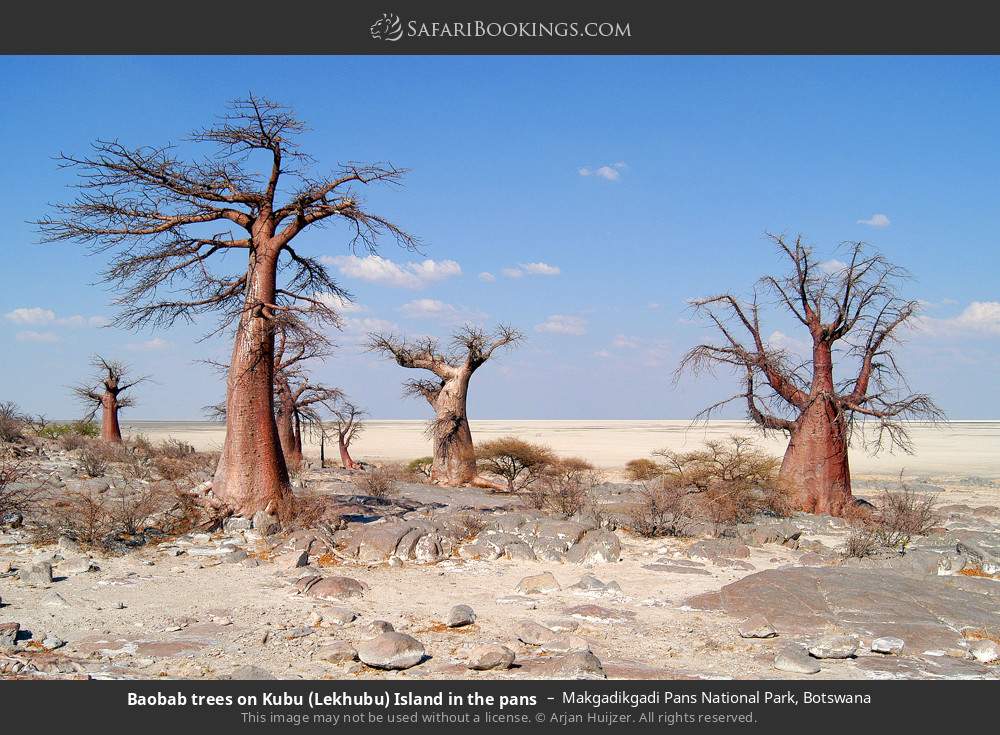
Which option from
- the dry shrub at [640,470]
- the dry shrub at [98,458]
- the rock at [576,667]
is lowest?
the dry shrub at [640,470]

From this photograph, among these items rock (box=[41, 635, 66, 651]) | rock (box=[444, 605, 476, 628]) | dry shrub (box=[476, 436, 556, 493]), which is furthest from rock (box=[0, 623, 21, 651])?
dry shrub (box=[476, 436, 556, 493])

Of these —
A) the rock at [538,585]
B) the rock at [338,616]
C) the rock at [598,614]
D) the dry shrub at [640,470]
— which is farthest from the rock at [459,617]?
the dry shrub at [640,470]

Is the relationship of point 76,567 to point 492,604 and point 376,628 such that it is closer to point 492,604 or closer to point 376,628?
point 376,628

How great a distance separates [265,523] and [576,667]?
5.71 meters

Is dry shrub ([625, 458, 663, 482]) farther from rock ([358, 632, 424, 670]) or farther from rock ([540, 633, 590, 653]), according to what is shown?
rock ([358, 632, 424, 670])

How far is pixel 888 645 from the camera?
5.25 meters

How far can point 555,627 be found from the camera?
19.3ft

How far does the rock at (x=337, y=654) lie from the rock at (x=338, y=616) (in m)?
0.84

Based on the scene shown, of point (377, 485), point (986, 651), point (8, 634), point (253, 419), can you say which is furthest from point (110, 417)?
point (986, 651)

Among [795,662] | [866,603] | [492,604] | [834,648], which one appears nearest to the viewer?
[795,662]

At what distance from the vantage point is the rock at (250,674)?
4469mm

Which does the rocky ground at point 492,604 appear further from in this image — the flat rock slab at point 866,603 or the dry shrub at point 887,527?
the dry shrub at point 887,527

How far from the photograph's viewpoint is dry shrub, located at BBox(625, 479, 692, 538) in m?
10.2
